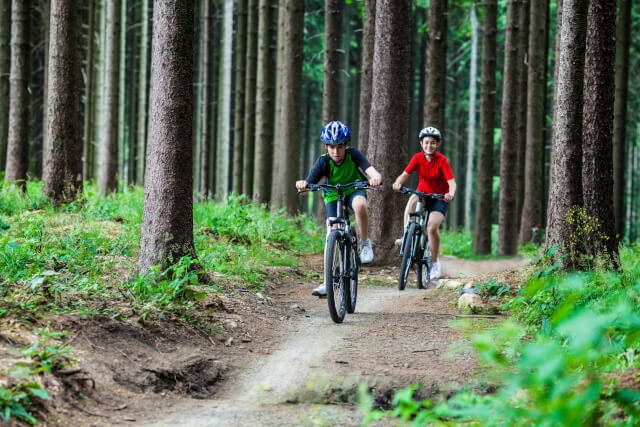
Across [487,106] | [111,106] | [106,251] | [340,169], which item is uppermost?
[487,106]

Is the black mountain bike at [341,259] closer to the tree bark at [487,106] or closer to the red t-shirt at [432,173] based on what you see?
the red t-shirt at [432,173]

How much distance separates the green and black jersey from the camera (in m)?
7.25

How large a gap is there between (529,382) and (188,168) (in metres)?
4.89

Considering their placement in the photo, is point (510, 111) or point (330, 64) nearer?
point (330, 64)

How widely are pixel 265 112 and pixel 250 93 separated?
10.1ft

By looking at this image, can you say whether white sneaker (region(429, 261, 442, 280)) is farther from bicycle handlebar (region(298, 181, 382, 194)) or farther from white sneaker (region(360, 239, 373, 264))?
bicycle handlebar (region(298, 181, 382, 194))

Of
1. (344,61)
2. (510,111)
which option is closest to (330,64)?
(510,111)

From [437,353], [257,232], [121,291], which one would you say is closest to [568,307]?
[437,353]

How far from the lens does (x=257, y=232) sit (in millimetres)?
11414

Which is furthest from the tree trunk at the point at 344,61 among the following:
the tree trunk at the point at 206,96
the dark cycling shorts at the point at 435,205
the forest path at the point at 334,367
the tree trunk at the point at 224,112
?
the forest path at the point at 334,367

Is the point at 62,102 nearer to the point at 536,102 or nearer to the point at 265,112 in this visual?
the point at 265,112

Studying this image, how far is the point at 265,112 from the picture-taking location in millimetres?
15742

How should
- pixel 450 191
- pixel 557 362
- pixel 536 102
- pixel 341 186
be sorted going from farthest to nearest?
pixel 536 102 < pixel 450 191 < pixel 341 186 < pixel 557 362

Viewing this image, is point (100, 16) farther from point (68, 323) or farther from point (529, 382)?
point (529, 382)
